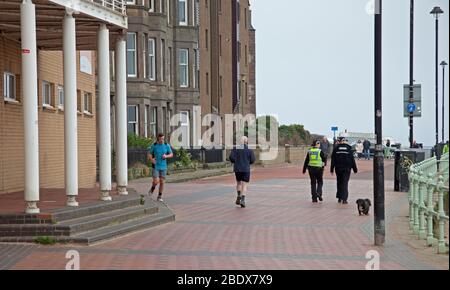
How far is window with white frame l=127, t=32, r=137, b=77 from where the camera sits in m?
41.2

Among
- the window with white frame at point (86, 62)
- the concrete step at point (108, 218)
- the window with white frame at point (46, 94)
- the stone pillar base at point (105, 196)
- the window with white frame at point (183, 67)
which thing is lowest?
the concrete step at point (108, 218)

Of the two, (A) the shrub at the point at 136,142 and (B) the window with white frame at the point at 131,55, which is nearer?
(A) the shrub at the point at 136,142

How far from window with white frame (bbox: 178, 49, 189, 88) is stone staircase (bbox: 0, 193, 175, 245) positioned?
3211cm

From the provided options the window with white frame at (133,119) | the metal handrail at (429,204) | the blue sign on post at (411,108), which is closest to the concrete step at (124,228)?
the metal handrail at (429,204)

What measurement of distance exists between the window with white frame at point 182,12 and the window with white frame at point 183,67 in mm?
1767

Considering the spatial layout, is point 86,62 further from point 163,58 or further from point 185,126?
point 185,126

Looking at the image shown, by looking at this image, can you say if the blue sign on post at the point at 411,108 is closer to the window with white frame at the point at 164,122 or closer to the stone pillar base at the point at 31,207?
the window with white frame at the point at 164,122

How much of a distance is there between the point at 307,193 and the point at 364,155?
44.8 m

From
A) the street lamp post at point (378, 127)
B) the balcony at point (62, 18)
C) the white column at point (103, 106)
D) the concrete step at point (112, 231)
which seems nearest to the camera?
the concrete step at point (112, 231)

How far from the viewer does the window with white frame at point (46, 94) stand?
23172 millimetres

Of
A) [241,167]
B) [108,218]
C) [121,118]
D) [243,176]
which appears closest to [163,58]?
[241,167]

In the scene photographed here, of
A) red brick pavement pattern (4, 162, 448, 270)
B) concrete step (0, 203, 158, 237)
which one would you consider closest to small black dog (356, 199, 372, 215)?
red brick pavement pattern (4, 162, 448, 270)
